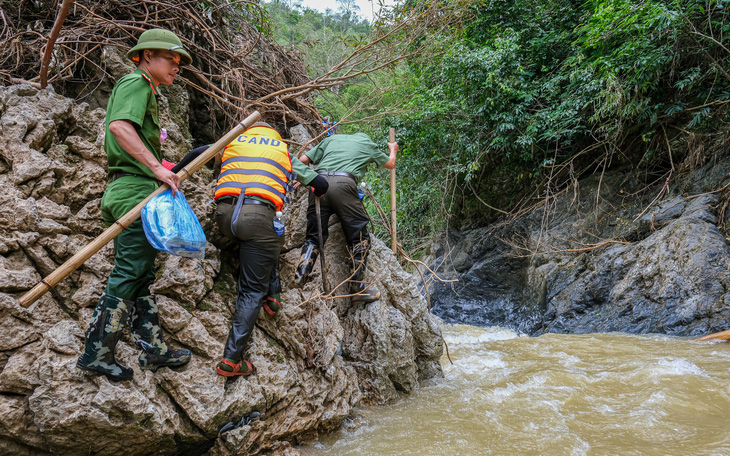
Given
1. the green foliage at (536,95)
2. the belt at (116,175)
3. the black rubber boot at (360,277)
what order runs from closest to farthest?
the belt at (116,175) < the black rubber boot at (360,277) < the green foliage at (536,95)

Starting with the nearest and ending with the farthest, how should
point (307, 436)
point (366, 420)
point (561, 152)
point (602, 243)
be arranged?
point (307, 436) → point (366, 420) → point (602, 243) → point (561, 152)

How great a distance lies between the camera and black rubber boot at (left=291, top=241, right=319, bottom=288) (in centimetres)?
337

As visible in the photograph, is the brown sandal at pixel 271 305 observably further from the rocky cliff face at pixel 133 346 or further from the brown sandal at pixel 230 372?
the brown sandal at pixel 230 372

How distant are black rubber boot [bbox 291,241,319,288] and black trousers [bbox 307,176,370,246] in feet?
0.27

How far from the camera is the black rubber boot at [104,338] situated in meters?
2.03

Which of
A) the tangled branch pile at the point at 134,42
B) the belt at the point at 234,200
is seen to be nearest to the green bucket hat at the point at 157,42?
the belt at the point at 234,200

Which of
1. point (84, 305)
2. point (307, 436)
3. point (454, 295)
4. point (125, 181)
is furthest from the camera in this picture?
point (454, 295)

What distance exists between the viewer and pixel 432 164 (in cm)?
873

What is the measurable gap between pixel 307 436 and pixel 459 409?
3.94 feet

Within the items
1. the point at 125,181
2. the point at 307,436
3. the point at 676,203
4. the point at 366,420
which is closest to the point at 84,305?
the point at 125,181

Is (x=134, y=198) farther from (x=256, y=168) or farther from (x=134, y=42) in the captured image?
(x=134, y=42)

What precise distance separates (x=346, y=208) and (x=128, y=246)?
187cm

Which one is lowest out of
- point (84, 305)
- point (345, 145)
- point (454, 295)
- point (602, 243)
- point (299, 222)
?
point (454, 295)

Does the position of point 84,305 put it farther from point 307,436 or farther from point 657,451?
point 657,451
